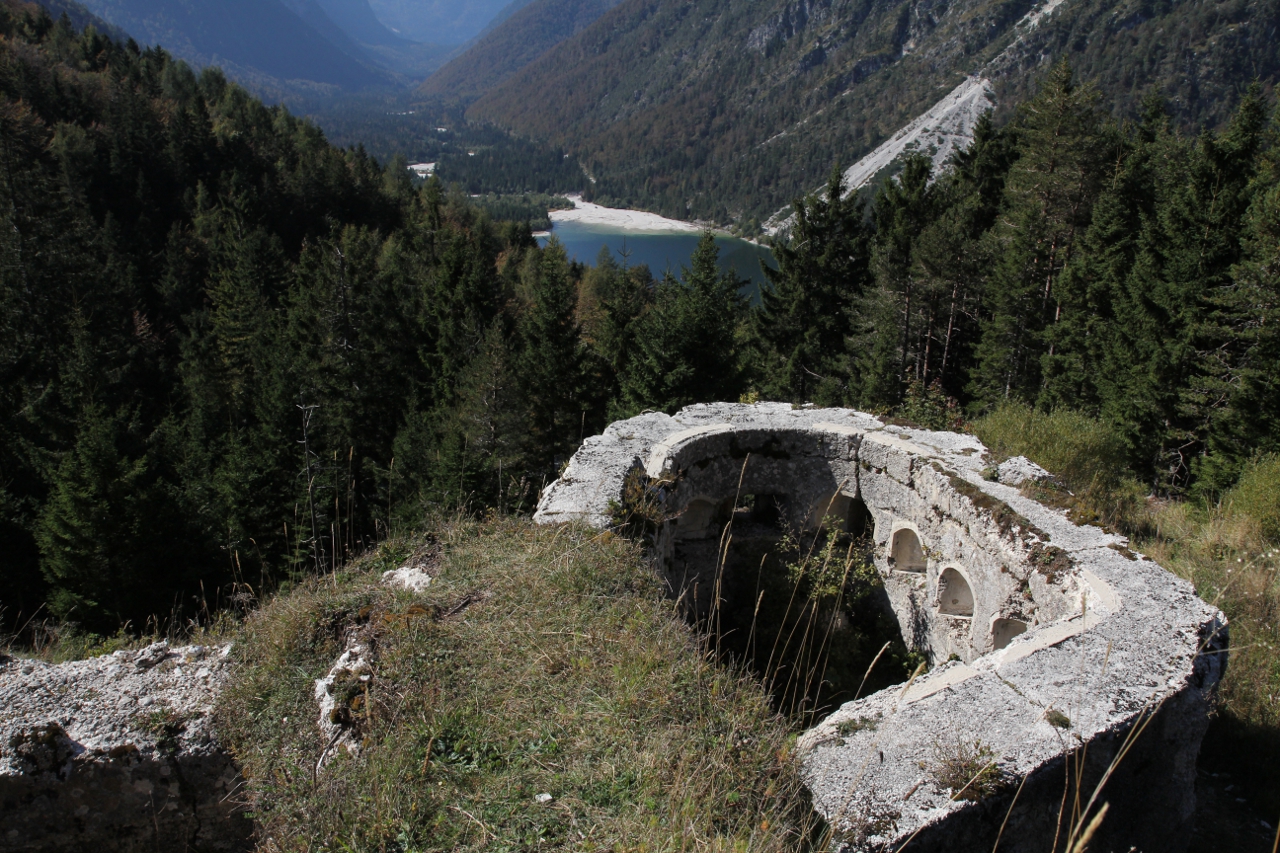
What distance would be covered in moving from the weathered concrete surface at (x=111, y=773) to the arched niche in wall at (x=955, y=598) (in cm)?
880

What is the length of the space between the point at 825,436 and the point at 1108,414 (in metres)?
12.6

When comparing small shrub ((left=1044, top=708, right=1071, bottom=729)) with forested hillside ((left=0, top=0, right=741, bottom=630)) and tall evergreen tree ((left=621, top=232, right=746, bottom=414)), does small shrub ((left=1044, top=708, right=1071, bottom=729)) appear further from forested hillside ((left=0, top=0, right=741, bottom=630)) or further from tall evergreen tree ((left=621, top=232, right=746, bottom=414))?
tall evergreen tree ((left=621, top=232, right=746, bottom=414))

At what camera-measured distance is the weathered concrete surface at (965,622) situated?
14.9ft

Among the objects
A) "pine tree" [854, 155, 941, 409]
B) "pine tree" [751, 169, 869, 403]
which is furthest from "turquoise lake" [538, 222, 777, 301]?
"pine tree" [854, 155, 941, 409]

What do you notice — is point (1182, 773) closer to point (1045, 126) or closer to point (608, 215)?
point (1045, 126)

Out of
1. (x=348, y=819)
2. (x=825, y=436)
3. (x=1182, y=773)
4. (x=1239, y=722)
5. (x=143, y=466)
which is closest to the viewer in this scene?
(x=348, y=819)

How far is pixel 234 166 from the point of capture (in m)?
56.7

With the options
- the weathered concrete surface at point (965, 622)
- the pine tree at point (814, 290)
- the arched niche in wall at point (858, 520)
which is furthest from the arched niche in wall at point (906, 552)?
the pine tree at point (814, 290)

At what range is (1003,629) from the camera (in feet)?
28.9

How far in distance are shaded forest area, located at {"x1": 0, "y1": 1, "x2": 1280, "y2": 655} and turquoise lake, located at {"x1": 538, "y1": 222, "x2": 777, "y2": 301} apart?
57.7 metres

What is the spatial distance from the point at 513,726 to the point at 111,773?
2555 millimetres

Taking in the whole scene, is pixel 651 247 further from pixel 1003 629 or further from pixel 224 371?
pixel 1003 629

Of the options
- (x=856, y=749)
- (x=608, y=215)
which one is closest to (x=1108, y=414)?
(x=856, y=749)

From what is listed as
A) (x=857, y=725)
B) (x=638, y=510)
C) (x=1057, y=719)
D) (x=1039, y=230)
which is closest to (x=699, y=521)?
(x=638, y=510)
